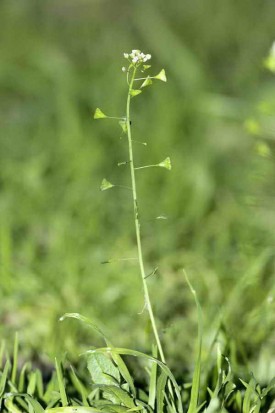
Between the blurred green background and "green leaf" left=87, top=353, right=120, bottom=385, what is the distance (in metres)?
0.14

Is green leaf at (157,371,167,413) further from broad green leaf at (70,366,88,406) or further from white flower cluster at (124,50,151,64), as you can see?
white flower cluster at (124,50,151,64)

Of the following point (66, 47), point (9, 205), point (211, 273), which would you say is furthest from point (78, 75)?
point (211, 273)

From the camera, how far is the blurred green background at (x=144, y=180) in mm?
2404

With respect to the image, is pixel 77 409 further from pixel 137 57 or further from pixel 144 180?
pixel 144 180

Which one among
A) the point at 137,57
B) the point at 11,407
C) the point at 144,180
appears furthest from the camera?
the point at 144,180

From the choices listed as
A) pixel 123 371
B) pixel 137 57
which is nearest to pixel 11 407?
pixel 123 371

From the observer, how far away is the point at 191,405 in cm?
150

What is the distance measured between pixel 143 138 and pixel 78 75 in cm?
71

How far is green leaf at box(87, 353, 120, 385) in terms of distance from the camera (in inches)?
65.2

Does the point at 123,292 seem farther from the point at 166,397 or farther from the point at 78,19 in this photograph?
the point at 78,19

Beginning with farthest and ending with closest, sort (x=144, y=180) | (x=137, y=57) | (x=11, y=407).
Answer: (x=144, y=180) < (x=11, y=407) < (x=137, y=57)

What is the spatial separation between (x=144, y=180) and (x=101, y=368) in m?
1.71

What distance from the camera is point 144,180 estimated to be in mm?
3314

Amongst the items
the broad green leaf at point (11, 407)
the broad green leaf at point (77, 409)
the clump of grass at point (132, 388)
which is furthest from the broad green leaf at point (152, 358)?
the broad green leaf at point (11, 407)
